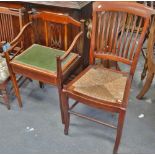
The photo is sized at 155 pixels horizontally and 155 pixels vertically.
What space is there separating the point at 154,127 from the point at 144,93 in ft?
1.19

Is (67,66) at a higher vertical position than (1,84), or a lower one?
higher

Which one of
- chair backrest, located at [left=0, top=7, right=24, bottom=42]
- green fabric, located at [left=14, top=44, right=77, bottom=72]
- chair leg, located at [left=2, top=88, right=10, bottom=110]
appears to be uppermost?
chair backrest, located at [left=0, top=7, right=24, bottom=42]

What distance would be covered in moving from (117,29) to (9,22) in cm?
107

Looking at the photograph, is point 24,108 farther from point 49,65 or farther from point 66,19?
point 66,19

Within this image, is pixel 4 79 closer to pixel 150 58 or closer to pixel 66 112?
pixel 66 112

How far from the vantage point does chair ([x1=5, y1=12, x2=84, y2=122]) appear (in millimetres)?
1696

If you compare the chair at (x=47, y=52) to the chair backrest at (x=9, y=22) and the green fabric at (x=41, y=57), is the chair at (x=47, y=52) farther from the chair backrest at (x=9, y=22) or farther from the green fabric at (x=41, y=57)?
the chair backrest at (x=9, y=22)

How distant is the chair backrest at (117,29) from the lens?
151 cm

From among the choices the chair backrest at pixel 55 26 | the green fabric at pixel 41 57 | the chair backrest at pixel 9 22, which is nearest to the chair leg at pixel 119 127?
the green fabric at pixel 41 57

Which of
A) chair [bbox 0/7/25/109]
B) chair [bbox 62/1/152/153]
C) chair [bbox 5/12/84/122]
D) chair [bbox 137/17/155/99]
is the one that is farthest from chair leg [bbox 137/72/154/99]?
chair [bbox 0/7/25/109]

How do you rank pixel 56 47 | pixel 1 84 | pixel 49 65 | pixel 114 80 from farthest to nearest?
pixel 56 47 < pixel 1 84 < pixel 49 65 < pixel 114 80

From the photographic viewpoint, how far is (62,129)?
6.10ft

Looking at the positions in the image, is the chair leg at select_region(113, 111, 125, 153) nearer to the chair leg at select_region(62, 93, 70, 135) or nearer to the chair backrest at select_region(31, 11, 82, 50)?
the chair leg at select_region(62, 93, 70, 135)

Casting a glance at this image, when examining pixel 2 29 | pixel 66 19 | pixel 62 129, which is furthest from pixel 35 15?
pixel 62 129
